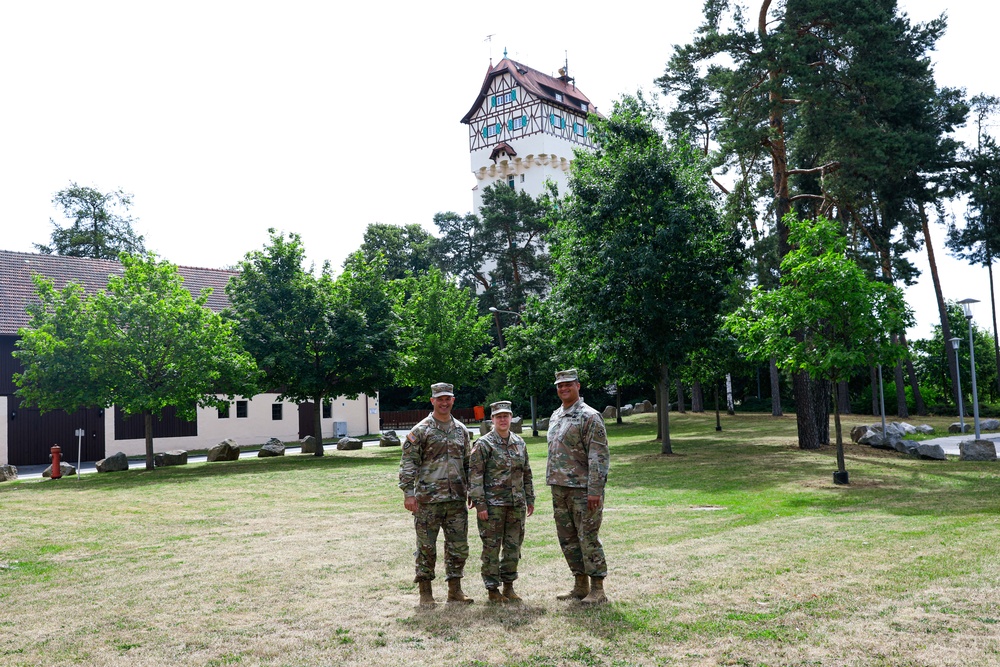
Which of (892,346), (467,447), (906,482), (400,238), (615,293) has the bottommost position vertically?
(906,482)

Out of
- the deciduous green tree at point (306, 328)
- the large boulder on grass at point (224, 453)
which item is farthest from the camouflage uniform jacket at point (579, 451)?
the large boulder on grass at point (224, 453)

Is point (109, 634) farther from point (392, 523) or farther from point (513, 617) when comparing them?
point (392, 523)

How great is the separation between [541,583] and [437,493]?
65.8 inches

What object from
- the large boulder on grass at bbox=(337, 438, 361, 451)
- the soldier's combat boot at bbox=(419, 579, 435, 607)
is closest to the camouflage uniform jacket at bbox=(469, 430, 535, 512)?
the soldier's combat boot at bbox=(419, 579, 435, 607)

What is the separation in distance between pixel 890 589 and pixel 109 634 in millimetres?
6961

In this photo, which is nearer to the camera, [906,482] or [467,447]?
[467,447]

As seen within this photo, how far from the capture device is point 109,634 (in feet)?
22.4

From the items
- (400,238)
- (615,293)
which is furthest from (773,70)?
(400,238)

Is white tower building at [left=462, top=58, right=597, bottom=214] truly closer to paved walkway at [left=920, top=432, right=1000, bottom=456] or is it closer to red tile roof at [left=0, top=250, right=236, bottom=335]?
red tile roof at [left=0, top=250, right=236, bottom=335]

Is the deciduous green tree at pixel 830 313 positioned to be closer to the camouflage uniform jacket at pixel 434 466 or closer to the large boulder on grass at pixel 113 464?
the camouflage uniform jacket at pixel 434 466

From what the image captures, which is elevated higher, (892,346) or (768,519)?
(892,346)

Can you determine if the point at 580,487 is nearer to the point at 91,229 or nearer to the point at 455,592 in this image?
the point at 455,592

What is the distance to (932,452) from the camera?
21.5 metres

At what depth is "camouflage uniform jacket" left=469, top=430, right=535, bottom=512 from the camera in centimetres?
754
